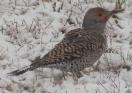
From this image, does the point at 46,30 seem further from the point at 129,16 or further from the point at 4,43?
the point at 129,16

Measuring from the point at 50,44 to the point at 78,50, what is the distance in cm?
106

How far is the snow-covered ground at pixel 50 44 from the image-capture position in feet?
21.6

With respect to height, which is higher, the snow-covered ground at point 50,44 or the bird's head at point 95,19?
the bird's head at point 95,19

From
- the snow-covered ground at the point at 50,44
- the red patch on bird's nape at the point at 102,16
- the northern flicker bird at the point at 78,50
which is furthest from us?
the red patch on bird's nape at the point at 102,16

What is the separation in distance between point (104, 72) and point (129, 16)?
1.88 meters

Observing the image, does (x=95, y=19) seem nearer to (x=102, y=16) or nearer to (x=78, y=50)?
(x=102, y=16)

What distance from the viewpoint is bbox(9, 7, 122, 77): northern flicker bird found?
22.0ft

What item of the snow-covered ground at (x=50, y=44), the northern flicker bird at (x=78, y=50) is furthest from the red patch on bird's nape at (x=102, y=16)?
the snow-covered ground at (x=50, y=44)

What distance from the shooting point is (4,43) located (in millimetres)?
7840

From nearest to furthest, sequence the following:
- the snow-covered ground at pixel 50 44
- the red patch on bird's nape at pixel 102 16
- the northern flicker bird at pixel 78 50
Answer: the snow-covered ground at pixel 50 44 → the northern flicker bird at pixel 78 50 → the red patch on bird's nape at pixel 102 16

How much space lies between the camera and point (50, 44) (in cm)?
784

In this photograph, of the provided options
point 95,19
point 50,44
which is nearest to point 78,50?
point 95,19

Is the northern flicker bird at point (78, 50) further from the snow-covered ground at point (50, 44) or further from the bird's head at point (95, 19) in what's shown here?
the snow-covered ground at point (50, 44)

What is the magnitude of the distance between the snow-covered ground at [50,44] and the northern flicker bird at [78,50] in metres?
0.15
